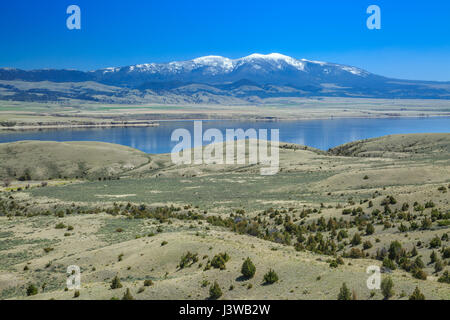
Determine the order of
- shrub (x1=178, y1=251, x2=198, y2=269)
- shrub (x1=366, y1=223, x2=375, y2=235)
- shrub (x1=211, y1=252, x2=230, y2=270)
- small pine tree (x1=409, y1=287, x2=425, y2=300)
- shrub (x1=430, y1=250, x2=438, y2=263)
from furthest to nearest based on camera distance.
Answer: shrub (x1=366, y1=223, x2=375, y2=235)
shrub (x1=178, y1=251, x2=198, y2=269)
shrub (x1=430, y1=250, x2=438, y2=263)
shrub (x1=211, y1=252, x2=230, y2=270)
small pine tree (x1=409, y1=287, x2=425, y2=300)

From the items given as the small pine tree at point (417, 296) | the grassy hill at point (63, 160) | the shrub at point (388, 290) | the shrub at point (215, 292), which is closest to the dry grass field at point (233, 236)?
the shrub at point (388, 290)

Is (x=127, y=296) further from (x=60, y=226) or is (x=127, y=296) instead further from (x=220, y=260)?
(x=60, y=226)

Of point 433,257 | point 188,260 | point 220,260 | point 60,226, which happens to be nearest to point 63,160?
point 60,226

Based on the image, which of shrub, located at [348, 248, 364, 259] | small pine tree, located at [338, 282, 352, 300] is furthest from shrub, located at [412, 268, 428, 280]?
small pine tree, located at [338, 282, 352, 300]

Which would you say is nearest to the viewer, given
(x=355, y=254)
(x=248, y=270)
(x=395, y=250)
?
(x=248, y=270)

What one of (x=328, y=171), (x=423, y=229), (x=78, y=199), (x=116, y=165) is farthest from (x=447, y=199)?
(x=116, y=165)

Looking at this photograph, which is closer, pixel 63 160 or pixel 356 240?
pixel 356 240

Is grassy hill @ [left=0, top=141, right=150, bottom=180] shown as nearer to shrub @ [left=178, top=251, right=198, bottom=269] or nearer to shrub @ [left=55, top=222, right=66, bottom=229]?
shrub @ [left=55, top=222, right=66, bottom=229]

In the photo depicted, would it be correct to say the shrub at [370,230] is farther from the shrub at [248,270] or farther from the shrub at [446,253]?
the shrub at [248,270]
